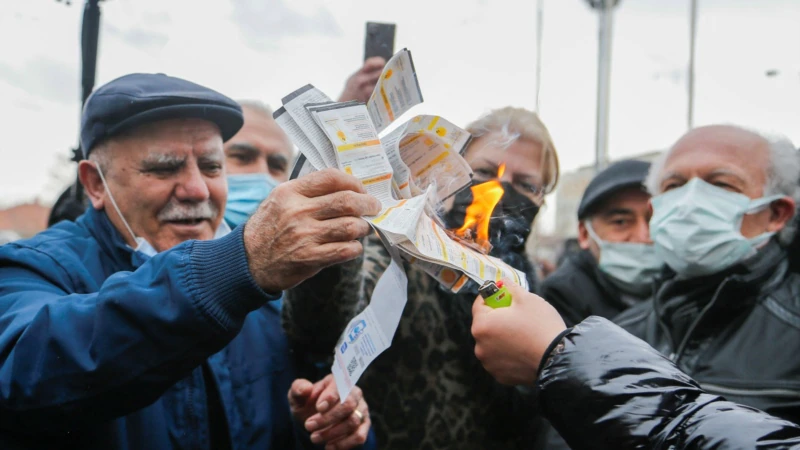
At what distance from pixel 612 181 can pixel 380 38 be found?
220cm

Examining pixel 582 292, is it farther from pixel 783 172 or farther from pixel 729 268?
pixel 783 172

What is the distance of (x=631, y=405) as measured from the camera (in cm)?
121

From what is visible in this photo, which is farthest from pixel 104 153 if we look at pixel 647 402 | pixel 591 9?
pixel 591 9

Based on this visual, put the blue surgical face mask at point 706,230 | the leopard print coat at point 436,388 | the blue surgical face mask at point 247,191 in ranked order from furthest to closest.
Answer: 1. the blue surgical face mask at point 247,191
2. the blue surgical face mask at point 706,230
3. the leopard print coat at point 436,388

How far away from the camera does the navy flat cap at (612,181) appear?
3.53 m

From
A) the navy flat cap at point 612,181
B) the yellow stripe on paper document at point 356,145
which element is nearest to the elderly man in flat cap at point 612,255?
the navy flat cap at point 612,181

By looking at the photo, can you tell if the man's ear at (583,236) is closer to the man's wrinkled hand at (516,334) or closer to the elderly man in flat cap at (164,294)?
the elderly man in flat cap at (164,294)

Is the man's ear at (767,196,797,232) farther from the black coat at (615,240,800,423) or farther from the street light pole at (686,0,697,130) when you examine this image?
the street light pole at (686,0,697,130)

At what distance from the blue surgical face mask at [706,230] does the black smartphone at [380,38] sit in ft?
5.25

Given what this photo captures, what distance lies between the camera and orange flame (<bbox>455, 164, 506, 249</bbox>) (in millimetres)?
1550

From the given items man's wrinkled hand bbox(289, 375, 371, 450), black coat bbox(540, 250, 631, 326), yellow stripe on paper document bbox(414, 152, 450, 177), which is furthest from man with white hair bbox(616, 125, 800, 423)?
yellow stripe on paper document bbox(414, 152, 450, 177)

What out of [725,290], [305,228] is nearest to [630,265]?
[725,290]

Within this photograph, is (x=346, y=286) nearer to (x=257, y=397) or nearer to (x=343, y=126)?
(x=257, y=397)

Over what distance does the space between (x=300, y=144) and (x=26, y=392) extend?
31.5 inches
